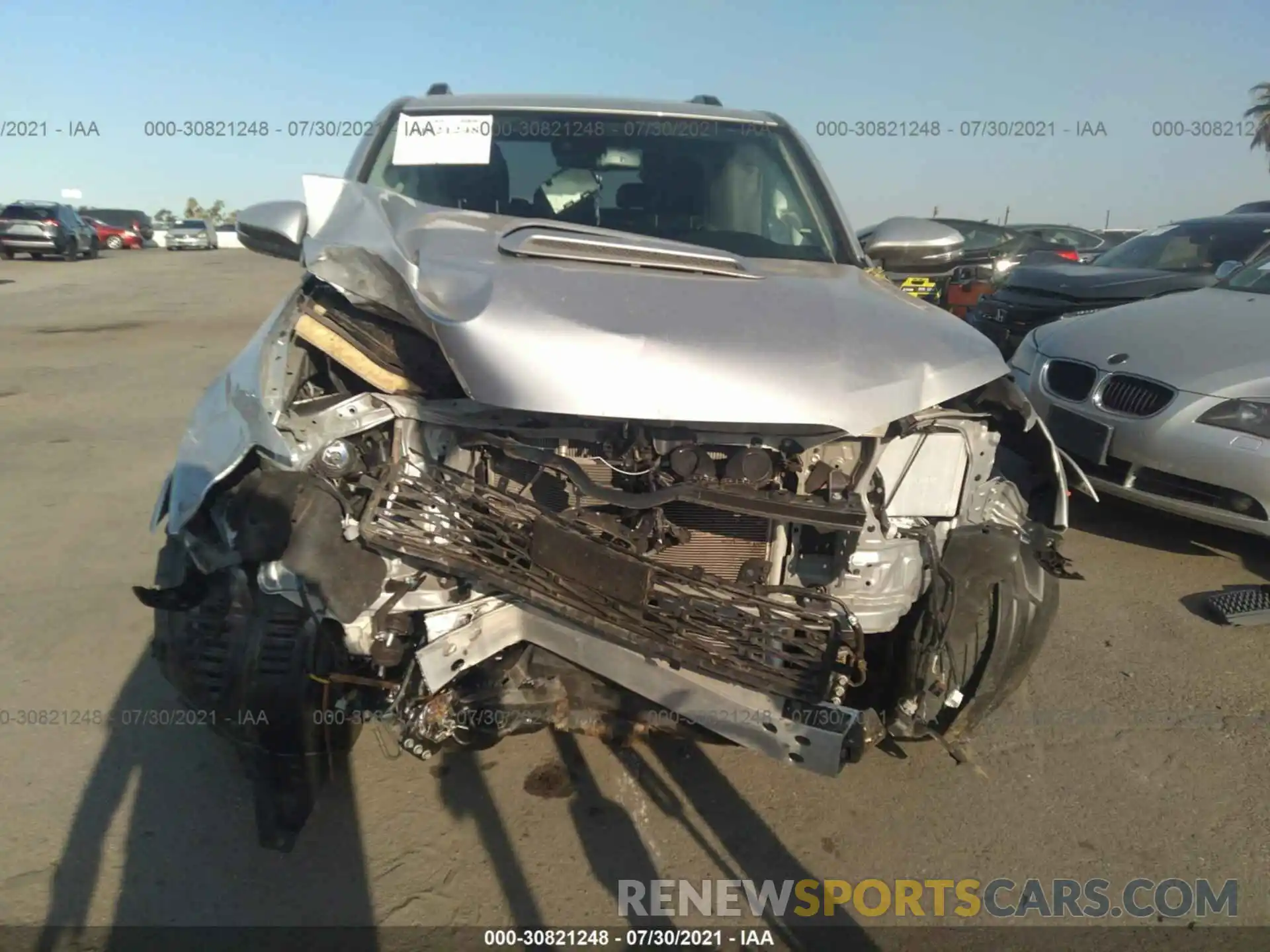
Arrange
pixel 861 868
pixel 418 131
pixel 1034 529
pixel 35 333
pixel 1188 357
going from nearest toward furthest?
1. pixel 861 868
2. pixel 1034 529
3. pixel 418 131
4. pixel 1188 357
5. pixel 35 333

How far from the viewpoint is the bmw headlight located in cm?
→ 412

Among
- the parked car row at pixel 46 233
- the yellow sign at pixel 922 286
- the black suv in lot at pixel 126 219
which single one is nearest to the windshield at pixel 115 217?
the black suv in lot at pixel 126 219

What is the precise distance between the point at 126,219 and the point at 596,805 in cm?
4170

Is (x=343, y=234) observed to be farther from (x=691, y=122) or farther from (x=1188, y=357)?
(x=1188, y=357)

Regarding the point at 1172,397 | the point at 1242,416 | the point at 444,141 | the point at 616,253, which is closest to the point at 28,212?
the point at 444,141

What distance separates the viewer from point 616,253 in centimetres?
247

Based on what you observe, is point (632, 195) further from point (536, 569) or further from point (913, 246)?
point (536, 569)

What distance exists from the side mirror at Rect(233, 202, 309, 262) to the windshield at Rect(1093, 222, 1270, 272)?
7.15m

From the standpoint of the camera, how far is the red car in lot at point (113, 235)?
3456 cm

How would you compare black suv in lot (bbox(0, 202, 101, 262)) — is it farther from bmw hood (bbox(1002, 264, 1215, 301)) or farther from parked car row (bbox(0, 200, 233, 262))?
bmw hood (bbox(1002, 264, 1215, 301))

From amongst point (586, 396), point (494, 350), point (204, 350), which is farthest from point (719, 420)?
point (204, 350)

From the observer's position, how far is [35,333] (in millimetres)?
12000

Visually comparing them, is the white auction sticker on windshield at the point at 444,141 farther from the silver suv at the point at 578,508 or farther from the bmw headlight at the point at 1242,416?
the bmw headlight at the point at 1242,416

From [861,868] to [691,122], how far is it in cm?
287
